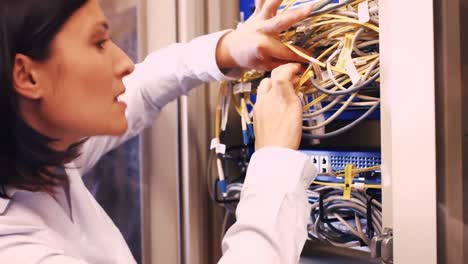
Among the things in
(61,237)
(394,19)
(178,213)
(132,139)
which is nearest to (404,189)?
(394,19)

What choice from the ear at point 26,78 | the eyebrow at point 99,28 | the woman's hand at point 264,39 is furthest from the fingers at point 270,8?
the ear at point 26,78

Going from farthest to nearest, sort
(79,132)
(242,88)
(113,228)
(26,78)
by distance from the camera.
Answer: (242,88), (113,228), (79,132), (26,78)

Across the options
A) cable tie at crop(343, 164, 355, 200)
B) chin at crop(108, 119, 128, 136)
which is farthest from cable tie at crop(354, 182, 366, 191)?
chin at crop(108, 119, 128, 136)

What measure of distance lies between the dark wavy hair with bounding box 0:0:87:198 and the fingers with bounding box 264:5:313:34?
34cm

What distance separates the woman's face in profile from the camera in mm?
721

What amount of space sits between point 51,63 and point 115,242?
0.37m

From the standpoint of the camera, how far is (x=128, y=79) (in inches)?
42.6

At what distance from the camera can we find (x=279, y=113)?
0.74 meters

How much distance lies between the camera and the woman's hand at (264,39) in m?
0.82

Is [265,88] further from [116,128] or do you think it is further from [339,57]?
[116,128]

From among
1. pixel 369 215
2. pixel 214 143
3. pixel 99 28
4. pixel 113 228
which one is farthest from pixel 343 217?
pixel 99 28

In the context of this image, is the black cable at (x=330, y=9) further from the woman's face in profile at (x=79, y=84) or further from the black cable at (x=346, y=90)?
the woman's face in profile at (x=79, y=84)

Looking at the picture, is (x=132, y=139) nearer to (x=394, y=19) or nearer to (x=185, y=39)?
(x=185, y=39)

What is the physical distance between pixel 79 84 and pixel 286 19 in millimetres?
389
